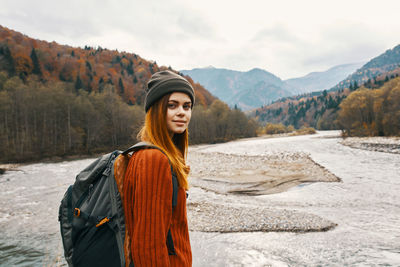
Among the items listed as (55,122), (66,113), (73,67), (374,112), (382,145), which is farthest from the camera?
(73,67)

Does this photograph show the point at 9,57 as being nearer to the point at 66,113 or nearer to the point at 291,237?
the point at 66,113

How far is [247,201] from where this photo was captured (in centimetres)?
1105

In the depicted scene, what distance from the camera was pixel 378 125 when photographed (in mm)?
47344

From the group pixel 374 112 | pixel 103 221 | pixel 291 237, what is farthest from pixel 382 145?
pixel 103 221

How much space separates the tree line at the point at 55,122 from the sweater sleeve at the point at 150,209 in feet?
107

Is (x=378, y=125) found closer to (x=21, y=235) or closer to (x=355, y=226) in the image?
(x=355, y=226)

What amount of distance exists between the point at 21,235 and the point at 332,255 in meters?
9.69

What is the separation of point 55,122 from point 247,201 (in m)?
36.3

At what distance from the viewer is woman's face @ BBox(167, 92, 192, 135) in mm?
1547

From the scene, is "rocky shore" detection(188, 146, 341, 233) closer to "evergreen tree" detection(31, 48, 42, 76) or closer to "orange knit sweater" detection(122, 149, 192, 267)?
"orange knit sweater" detection(122, 149, 192, 267)

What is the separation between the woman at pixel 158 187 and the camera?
1182 millimetres

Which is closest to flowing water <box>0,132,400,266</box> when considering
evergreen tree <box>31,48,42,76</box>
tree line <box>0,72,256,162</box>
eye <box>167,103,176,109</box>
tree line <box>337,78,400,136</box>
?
eye <box>167,103,176,109</box>

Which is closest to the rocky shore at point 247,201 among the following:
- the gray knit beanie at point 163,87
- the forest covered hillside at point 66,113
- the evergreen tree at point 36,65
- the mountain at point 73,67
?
the forest covered hillside at point 66,113

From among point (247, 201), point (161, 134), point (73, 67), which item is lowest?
point (247, 201)
